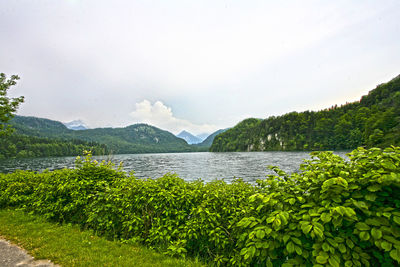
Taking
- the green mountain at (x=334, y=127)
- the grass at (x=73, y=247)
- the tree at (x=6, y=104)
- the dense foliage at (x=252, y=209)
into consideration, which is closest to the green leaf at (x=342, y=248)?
the dense foliage at (x=252, y=209)

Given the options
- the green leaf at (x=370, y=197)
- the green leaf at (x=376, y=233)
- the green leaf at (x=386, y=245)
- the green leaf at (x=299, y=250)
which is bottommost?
the green leaf at (x=299, y=250)

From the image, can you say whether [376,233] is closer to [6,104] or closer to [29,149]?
[6,104]

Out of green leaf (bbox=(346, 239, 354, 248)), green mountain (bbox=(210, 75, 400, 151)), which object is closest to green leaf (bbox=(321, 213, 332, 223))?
green leaf (bbox=(346, 239, 354, 248))

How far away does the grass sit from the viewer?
191 inches

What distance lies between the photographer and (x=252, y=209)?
405 cm

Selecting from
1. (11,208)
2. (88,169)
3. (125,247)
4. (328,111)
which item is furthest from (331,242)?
(328,111)

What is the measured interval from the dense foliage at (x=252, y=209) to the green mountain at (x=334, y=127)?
92617 mm

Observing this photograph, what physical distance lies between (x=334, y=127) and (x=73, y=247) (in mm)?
159288

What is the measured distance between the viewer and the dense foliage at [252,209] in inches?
104

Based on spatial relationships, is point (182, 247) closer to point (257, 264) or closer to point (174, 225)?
point (174, 225)

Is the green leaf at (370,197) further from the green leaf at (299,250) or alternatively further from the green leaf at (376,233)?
the green leaf at (299,250)

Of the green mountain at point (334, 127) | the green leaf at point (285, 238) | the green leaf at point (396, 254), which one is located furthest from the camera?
the green mountain at point (334, 127)

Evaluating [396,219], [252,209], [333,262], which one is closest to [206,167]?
[252,209]

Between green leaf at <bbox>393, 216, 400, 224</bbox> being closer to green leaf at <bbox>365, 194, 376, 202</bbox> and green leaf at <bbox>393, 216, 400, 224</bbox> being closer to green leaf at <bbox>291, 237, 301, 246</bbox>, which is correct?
green leaf at <bbox>365, 194, 376, 202</bbox>
